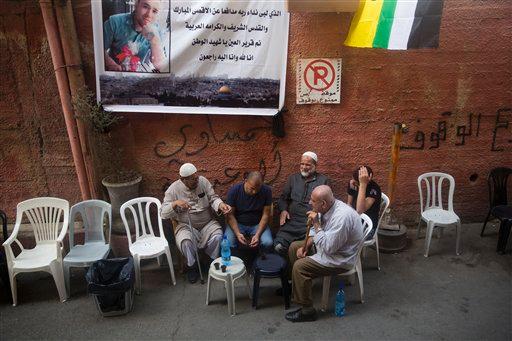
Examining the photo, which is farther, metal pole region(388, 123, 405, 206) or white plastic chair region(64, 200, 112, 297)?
metal pole region(388, 123, 405, 206)

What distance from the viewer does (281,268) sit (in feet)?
14.1

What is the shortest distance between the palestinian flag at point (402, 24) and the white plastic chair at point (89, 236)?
377 cm

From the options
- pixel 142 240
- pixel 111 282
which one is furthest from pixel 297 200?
pixel 111 282

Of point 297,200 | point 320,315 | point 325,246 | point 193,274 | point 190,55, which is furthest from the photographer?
point 297,200

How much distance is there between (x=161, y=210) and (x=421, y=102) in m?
3.83

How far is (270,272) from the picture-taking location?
425 centimetres

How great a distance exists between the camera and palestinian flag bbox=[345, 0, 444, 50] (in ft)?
14.9

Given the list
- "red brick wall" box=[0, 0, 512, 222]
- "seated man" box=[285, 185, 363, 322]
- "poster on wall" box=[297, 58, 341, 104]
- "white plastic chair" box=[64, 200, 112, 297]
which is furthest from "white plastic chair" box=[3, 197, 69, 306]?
"poster on wall" box=[297, 58, 341, 104]

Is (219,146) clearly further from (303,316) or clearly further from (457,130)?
(457,130)

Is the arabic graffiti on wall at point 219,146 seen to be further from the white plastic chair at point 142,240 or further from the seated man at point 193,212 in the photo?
the white plastic chair at point 142,240

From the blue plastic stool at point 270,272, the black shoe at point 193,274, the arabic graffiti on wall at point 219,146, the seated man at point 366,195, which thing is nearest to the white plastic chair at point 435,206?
the seated man at point 366,195

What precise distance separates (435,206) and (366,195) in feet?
4.77

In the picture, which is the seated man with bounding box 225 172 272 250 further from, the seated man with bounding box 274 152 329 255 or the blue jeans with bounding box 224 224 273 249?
the seated man with bounding box 274 152 329 255

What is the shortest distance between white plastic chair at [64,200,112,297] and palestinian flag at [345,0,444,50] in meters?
3.77
